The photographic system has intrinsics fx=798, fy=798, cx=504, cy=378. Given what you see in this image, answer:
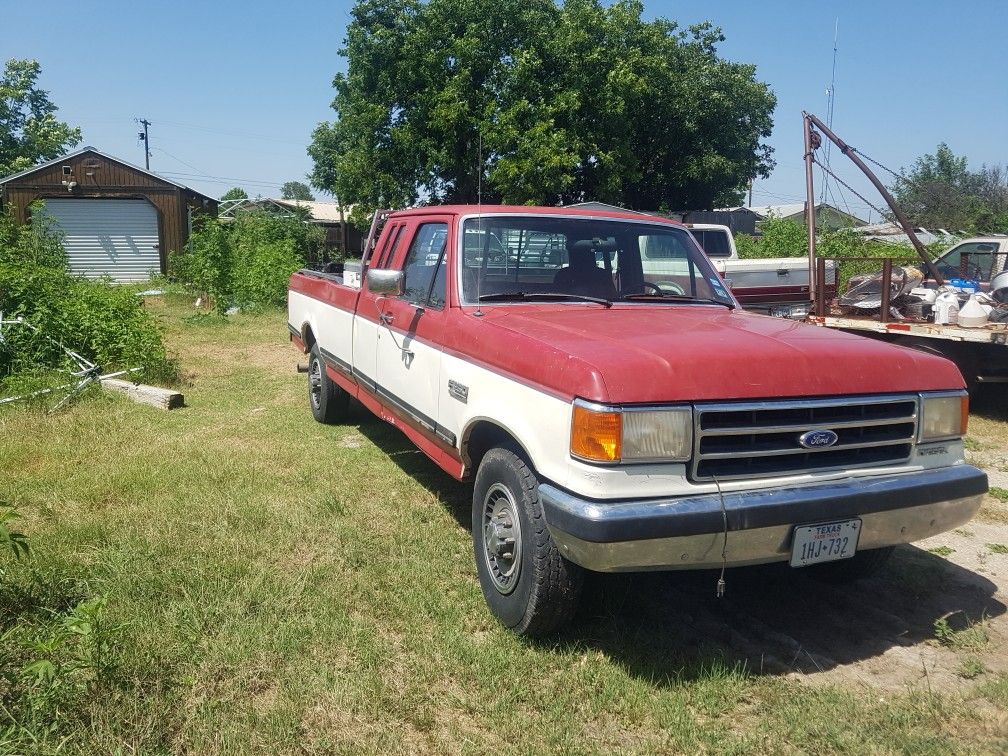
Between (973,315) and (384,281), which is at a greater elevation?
(384,281)

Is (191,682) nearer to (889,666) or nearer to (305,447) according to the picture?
(889,666)

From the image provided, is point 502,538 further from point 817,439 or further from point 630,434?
point 817,439

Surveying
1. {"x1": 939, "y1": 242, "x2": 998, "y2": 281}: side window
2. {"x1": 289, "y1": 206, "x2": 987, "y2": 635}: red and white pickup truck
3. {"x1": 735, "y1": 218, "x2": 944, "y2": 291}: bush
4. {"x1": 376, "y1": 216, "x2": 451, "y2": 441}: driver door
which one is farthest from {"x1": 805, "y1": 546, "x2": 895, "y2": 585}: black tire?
{"x1": 735, "y1": 218, "x2": 944, "y2": 291}: bush

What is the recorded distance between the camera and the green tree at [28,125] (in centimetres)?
4912

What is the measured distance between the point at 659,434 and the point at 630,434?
12 cm

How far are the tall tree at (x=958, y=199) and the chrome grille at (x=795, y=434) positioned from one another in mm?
37001

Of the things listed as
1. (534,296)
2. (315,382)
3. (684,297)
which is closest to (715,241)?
(315,382)

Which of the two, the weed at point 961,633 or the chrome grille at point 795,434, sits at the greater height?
the chrome grille at point 795,434

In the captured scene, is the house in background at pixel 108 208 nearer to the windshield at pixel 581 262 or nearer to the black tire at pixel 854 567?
the windshield at pixel 581 262

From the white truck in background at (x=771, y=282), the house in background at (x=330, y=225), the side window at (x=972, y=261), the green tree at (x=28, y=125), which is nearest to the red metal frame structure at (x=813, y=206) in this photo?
the side window at (x=972, y=261)

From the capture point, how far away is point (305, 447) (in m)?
6.56

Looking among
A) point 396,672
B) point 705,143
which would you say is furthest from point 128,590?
point 705,143

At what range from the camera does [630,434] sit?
289cm

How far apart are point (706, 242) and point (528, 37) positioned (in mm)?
→ 13435
